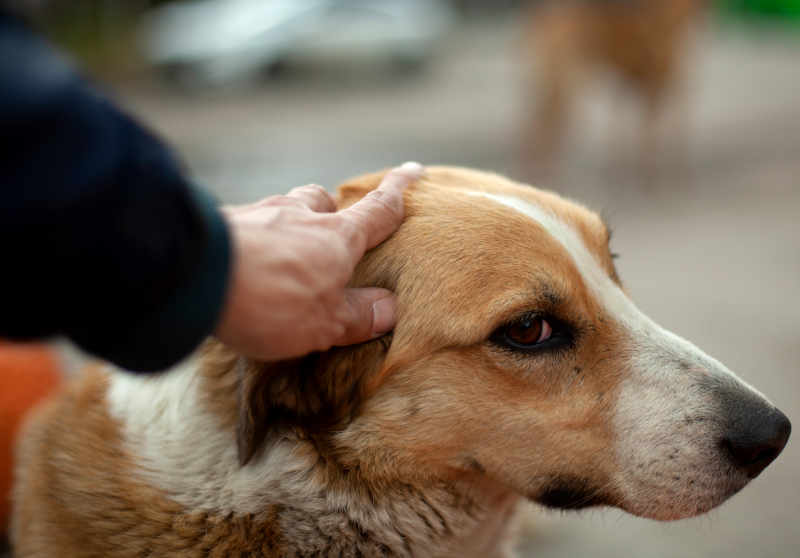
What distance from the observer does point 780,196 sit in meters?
8.65

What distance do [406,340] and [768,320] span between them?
13.7ft

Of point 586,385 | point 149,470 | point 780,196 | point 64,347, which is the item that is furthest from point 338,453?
point 780,196

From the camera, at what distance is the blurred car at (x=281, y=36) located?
16.1 m

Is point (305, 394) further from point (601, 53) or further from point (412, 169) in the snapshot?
point (601, 53)

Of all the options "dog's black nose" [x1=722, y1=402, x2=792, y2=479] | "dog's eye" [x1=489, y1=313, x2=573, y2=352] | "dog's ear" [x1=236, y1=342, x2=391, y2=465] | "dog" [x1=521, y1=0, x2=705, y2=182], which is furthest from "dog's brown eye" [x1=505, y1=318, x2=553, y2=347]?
"dog" [x1=521, y1=0, x2=705, y2=182]

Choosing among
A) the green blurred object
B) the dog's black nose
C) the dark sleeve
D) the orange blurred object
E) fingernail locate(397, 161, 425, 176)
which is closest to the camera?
the dark sleeve

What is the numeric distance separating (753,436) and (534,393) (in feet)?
1.80

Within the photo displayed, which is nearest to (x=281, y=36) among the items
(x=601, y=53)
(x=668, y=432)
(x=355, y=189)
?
(x=601, y=53)

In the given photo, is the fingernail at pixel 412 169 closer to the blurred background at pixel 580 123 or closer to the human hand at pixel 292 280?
the human hand at pixel 292 280

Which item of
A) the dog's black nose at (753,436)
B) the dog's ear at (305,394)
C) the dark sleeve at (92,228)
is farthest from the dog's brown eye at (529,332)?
the dark sleeve at (92,228)

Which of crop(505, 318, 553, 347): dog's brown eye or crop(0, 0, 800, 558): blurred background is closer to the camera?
crop(505, 318, 553, 347): dog's brown eye

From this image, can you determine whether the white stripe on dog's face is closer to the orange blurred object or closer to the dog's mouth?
the dog's mouth

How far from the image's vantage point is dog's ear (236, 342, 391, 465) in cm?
198

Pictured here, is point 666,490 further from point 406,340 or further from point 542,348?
point 406,340
